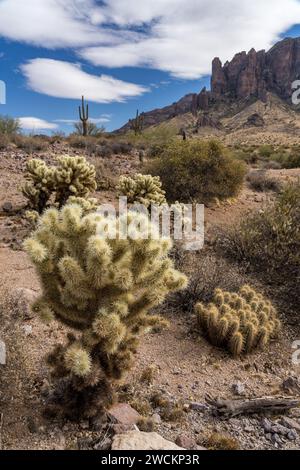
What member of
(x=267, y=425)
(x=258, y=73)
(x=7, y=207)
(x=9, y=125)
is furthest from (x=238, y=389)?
(x=258, y=73)

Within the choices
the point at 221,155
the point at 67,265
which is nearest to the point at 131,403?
the point at 67,265

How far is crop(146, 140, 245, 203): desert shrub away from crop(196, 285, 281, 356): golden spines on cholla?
6131mm

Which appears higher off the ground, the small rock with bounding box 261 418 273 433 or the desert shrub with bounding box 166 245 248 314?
the desert shrub with bounding box 166 245 248 314

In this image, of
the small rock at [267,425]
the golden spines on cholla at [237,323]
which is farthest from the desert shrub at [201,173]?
the small rock at [267,425]

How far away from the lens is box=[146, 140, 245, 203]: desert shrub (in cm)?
1163

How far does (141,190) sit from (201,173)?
283cm

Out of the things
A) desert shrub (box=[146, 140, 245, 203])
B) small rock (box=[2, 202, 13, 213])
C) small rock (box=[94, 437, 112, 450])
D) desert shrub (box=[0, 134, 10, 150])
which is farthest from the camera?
desert shrub (box=[0, 134, 10, 150])

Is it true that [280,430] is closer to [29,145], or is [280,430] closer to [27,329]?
[27,329]

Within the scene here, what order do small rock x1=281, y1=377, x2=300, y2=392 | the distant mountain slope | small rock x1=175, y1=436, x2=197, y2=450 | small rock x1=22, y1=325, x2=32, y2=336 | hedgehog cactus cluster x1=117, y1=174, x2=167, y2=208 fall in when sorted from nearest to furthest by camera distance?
small rock x1=175, y1=436, x2=197, y2=450, small rock x1=281, y1=377, x2=300, y2=392, small rock x1=22, y1=325, x2=32, y2=336, hedgehog cactus cluster x1=117, y1=174, x2=167, y2=208, the distant mountain slope

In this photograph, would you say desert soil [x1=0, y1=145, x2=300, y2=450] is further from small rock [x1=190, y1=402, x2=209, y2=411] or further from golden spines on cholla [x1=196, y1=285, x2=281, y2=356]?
golden spines on cholla [x1=196, y1=285, x2=281, y2=356]

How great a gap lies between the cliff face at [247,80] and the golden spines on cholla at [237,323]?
98684mm

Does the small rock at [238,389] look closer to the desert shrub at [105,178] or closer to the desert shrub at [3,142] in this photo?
the desert shrub at [105,178]

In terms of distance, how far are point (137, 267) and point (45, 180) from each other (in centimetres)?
558

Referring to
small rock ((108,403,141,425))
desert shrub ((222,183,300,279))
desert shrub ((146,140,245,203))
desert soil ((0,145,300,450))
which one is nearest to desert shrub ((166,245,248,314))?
desert soil ((0,145,300,450))
